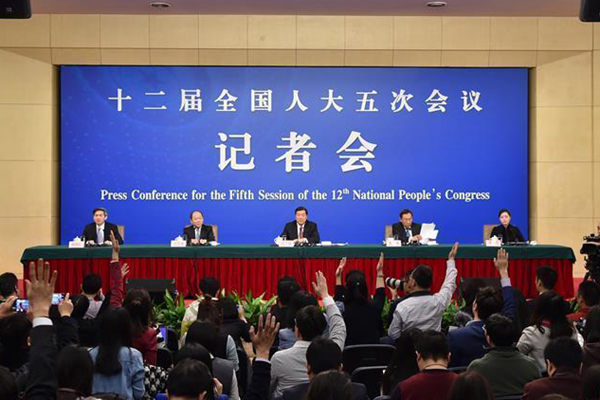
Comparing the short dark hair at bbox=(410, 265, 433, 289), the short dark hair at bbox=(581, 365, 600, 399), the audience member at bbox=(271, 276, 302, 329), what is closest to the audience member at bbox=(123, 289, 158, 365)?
the audience member at bbox=(271, 276, 302, 329)

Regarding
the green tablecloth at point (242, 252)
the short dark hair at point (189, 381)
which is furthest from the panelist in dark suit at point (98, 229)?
the short dark hair at point (189, 381)

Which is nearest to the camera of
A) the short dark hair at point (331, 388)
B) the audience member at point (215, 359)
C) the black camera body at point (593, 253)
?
the short dark hair at point (331, 388)

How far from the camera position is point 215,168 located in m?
13.4

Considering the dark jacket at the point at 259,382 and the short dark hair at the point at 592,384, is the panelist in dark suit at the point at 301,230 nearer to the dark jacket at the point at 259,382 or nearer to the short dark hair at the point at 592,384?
the dark jacket at the point at 259,382

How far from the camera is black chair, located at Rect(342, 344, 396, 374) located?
536cm

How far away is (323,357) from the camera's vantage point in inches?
148

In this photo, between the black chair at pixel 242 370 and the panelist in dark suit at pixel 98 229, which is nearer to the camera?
the black chair at pixel 242 370

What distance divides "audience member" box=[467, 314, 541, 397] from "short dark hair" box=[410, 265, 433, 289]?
1351mm

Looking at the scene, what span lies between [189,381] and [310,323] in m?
1.30

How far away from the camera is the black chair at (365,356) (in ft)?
17.6

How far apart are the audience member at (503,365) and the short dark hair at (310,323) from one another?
716mm

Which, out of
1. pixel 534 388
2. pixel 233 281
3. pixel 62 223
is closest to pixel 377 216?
pixel 233 281

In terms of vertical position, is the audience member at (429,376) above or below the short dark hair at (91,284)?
below

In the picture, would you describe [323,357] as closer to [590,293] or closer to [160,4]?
[590,293]
